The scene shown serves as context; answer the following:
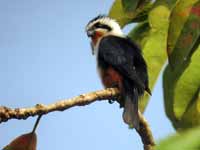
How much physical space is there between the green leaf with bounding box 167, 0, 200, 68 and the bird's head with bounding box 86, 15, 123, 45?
3.16 m

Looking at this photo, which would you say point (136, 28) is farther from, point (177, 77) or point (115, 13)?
point (177, 77)

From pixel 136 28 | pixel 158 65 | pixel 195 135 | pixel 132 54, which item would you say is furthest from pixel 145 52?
pixel 132 54

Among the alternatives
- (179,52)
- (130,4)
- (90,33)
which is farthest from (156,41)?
(90,33)

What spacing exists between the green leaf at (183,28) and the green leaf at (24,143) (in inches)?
25.3

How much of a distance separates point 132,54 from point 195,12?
2255 mm

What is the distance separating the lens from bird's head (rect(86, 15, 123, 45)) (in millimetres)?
4824

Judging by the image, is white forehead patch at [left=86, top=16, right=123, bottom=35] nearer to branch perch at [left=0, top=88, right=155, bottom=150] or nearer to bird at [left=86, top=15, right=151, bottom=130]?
bird at [left=86, top=15, right=151, bottom=130]

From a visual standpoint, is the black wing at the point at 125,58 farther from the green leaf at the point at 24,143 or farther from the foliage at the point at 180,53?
the green leaf at the point at 24,143

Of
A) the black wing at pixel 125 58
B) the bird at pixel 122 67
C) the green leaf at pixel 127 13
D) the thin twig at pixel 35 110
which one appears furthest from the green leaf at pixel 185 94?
the black wing at pixel 125 58

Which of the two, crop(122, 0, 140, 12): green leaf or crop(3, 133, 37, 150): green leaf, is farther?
crop(122, 0, 140, 12): green leaf

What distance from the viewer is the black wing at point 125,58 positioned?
3504 mm

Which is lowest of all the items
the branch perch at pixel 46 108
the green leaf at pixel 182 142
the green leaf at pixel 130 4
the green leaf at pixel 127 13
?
the branch perch at pixel 46 108

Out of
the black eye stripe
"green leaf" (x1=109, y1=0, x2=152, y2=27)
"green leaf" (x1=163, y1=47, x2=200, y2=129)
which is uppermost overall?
"green leaf" (x1=109, y1=0, x2=152, y2=27)

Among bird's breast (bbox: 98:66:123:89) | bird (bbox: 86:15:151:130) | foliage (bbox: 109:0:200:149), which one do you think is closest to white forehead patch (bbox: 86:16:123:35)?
bird (bbox: 86:15:151:130)
